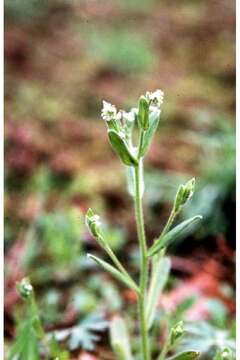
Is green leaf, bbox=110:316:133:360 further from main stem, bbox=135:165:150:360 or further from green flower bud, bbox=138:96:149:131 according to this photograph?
green flower bud, bbox=138:96:149:131

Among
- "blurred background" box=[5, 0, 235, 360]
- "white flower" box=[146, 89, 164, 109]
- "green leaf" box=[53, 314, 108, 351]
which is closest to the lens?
"white flower" box=[146, 89, 164, 109]

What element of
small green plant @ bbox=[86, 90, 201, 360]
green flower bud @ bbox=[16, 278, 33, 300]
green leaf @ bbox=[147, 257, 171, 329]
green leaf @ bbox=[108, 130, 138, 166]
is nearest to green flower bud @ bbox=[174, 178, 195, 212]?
small green plant @ bbox=[86, 90, 201, 360]

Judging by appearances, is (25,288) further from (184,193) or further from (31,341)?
(184,193)

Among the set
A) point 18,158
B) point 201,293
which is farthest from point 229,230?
point 18,158

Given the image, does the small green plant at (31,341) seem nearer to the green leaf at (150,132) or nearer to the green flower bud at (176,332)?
the green flower bud at (176,332)

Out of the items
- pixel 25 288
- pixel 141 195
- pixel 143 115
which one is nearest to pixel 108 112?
pixel 143 115

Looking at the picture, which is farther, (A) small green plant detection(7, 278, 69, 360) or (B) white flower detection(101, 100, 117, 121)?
(A) small green plant detection(7, 278, 69, 360)
